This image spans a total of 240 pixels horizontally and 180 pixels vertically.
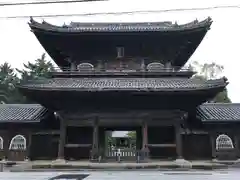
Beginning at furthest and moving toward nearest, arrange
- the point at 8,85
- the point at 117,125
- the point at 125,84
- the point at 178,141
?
the point at 8,85, the point at 117,125, the point at 125,84, the point at 178,141

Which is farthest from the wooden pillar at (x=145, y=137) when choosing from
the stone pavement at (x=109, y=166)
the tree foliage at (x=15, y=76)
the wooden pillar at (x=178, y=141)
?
the tree foliage at (x=15, y=76)

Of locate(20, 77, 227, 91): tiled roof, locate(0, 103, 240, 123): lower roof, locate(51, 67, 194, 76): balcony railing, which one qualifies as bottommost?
locate(0, 103, 240, 123): lower roof

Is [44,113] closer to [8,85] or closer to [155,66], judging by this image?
[155,66]

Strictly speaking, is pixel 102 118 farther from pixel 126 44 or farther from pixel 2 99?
pixel 2 99

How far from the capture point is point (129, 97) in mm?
23891

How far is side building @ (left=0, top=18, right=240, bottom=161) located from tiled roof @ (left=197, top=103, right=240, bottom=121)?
7cm

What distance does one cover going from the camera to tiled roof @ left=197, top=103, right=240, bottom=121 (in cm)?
2577

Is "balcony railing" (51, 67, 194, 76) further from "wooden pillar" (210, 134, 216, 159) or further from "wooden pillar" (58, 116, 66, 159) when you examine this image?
"wooden pillar" (210, 134, 216, 159)

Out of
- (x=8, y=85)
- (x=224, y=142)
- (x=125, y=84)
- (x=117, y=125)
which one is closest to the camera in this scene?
(x=125, y=84)

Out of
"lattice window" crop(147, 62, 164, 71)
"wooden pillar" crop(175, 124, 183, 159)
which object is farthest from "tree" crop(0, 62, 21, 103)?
"wooden pillar" crop(175, 124, 183, 159)

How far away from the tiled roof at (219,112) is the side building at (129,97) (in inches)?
2.8

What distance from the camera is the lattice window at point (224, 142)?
85.0 feet

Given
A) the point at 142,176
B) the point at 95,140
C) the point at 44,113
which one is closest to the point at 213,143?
the point at 95,140

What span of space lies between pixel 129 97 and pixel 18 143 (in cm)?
949
